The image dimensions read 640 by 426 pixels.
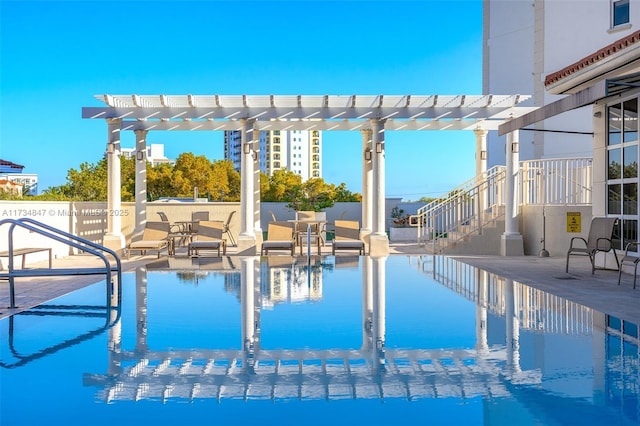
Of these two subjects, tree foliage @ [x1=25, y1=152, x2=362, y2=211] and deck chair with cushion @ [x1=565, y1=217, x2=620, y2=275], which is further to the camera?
tree foliage @ [x1=25, y1=152, x2=362, y2=211]

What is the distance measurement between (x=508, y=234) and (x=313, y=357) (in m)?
10.6

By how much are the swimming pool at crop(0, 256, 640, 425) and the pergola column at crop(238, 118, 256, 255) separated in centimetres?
575

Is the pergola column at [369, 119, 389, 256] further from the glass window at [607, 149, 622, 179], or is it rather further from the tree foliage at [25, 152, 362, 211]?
the tree foliage at [25, 152, 362, 211]

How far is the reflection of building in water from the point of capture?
797 cm

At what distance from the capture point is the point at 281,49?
116 ft

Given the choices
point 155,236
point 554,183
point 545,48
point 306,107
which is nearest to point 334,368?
point 155,236

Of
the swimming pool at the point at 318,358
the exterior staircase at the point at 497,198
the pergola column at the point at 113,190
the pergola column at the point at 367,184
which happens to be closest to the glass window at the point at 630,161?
the swimming pool at the point at 318,358

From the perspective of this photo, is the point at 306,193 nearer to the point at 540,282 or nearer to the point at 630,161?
the point at 630,161

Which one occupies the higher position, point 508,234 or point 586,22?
point 586,22

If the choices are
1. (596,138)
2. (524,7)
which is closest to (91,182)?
(524,7)

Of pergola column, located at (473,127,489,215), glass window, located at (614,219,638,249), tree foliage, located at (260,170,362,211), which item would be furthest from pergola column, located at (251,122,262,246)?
tree foliage, located at (260,170,362,211)

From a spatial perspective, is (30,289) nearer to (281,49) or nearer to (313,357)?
(313,357)

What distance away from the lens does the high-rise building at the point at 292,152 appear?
429ft

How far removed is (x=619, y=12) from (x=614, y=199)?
10611mm
